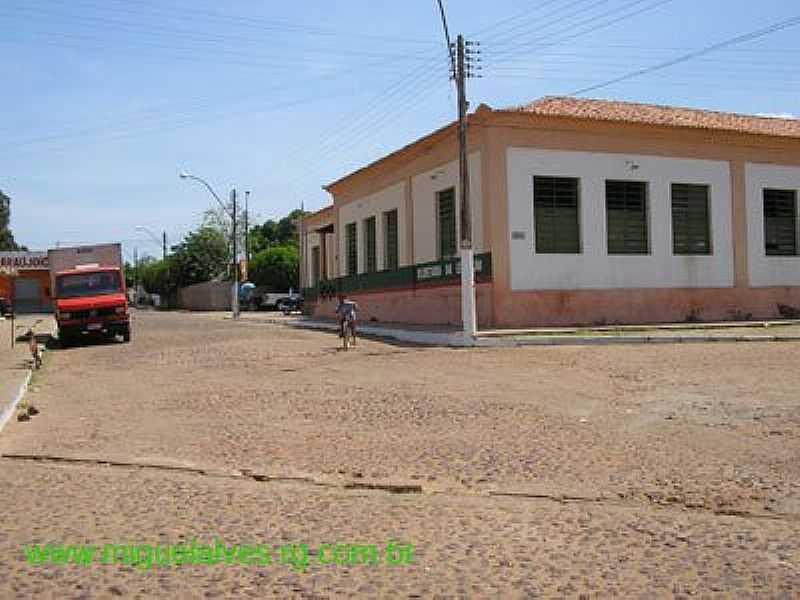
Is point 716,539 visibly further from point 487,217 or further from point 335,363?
point 487,217

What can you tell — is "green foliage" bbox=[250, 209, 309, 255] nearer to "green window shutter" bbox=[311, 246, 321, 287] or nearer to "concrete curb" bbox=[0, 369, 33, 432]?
"green window shutter" bbox=[311, 246, 321, 287]

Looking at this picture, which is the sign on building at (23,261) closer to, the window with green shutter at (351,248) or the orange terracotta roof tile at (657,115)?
the window with green shutter at (351,248)

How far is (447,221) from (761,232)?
10522 mm

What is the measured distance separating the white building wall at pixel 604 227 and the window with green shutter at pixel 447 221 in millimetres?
3087

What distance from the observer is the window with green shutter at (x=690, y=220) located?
91.1 feet

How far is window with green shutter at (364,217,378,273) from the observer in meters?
34.9

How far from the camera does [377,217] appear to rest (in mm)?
33906

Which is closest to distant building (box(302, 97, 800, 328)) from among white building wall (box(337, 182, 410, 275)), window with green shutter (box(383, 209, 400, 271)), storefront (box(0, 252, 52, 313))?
white building wall (box(337, 182, 410, 275))

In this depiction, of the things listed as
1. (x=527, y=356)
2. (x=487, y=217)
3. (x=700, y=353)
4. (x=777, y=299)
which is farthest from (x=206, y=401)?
(x=777, y=299)

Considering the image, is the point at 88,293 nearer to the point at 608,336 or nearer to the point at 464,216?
the point at 464,216

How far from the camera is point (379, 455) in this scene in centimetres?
832

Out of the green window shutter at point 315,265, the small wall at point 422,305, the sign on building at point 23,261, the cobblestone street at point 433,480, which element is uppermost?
the sign on building at point 23,261

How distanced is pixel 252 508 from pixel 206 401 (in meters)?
6.26

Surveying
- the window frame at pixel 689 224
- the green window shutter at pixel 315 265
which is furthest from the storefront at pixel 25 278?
the window frame at pixel 689 224
